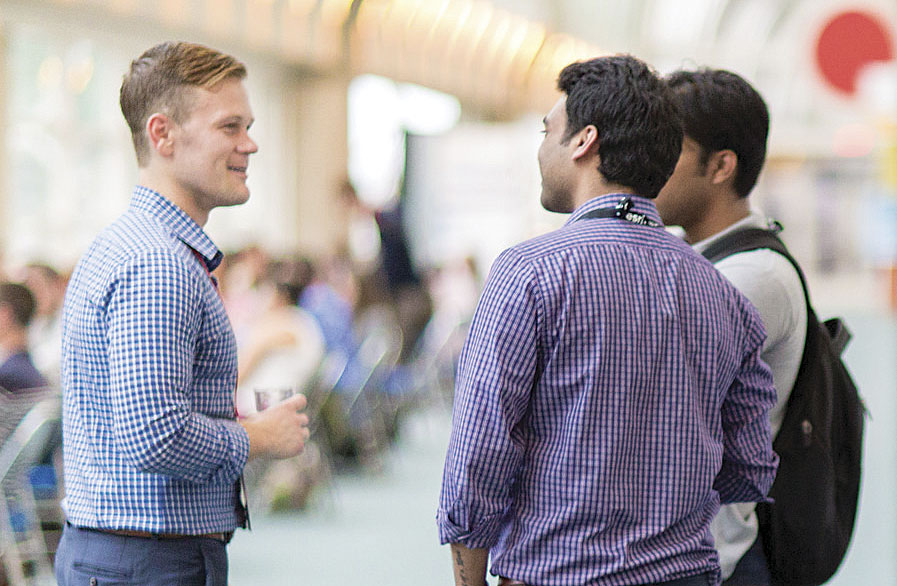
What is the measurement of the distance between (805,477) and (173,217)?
4.16 ft

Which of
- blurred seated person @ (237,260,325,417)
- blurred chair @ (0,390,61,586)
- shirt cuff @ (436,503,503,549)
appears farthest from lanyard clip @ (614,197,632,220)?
blurred seated person @ (237,260,325,417)

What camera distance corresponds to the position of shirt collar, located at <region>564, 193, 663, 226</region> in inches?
63.3

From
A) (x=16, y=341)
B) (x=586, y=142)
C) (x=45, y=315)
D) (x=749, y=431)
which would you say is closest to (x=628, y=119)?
(x=586, y=142)

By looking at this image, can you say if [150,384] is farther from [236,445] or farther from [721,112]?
[721,112]

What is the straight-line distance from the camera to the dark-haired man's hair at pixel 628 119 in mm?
1587

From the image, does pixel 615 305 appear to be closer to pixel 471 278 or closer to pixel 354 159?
pixel 471 278

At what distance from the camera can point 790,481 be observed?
6.85ft

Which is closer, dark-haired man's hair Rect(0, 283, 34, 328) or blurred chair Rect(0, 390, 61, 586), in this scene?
blurred chair Rect(0, 390, 61, 586)

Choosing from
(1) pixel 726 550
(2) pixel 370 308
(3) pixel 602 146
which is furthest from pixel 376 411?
(3) pixel 602 146

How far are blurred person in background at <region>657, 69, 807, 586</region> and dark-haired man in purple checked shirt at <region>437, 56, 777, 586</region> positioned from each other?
0.43m

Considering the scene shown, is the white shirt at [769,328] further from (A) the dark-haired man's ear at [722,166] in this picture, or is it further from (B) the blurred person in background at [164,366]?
(B) the blurred person in background at [164,366]

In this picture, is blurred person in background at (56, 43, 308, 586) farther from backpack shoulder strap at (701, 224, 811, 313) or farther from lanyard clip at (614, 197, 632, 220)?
backpack shoulder strap at (701, 224, 811, 313)

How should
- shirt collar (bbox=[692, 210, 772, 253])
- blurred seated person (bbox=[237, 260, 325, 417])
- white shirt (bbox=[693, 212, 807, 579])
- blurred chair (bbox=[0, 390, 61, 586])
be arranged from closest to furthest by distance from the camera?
1. white shirt (bbox=[693, 212, 807, 579])
2. shirt collar (bbox=[692, 210, 772, 253])
3. blurred chair (bbox=[0, 390, 61, 586])
4. blurred seated person (bbox=[237, 260, 325, 417])

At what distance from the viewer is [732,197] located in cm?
217
